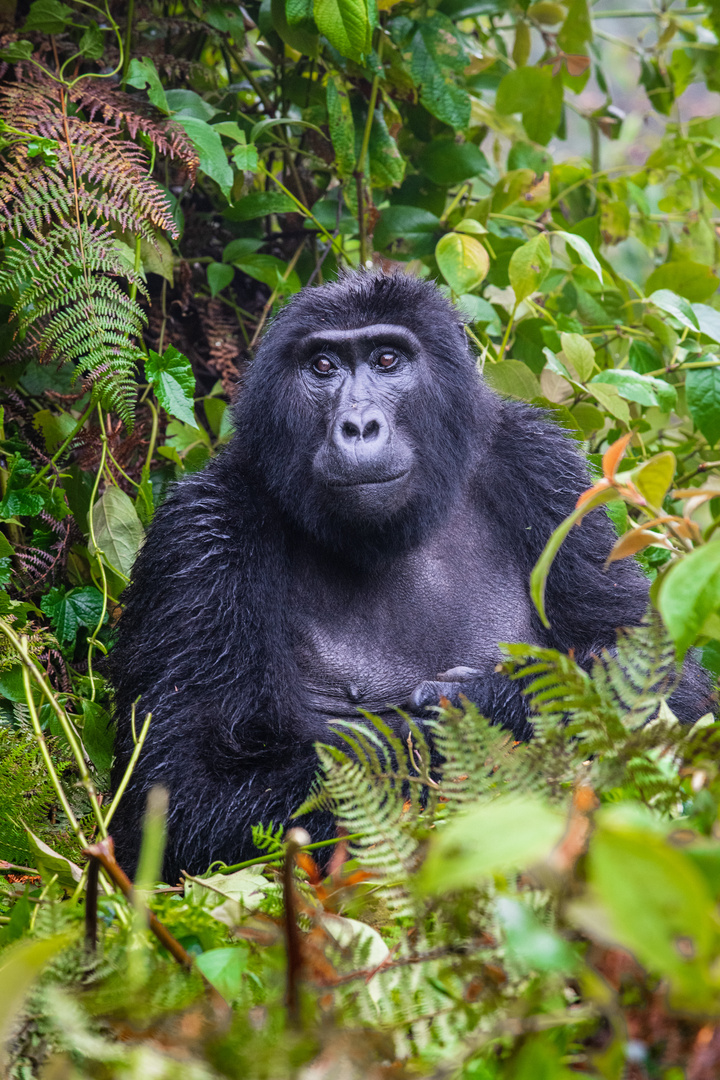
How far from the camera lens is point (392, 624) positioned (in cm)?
286

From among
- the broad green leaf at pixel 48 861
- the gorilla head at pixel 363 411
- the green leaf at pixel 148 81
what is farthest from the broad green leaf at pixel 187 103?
the broad green leaf at pixel 48 861

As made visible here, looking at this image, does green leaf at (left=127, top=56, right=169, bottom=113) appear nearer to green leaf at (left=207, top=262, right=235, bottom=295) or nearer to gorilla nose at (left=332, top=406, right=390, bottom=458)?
green leaf at (left=207, top=262, right=235, bottom=295)

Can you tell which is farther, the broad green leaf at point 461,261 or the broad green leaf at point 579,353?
the broad green leaf at point 461,261

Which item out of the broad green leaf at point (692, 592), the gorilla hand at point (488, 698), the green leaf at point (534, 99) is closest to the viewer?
the broad green leaf at point (692, 592)

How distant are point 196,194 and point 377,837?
355 centimetres

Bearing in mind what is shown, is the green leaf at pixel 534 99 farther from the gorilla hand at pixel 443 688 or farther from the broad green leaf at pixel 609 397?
the gorilla hand at pixel 443 688

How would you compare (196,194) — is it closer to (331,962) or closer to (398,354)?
(398,354)

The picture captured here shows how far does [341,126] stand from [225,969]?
329 centimetres

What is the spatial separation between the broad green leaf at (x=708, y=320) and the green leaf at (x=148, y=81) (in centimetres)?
178

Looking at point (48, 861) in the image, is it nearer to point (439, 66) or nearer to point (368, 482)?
point (368, 482)

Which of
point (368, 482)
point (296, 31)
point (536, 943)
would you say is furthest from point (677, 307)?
point (536, 943)

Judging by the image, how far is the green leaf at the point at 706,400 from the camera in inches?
122

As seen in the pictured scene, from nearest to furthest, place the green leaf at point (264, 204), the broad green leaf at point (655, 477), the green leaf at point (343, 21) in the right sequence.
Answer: the broad green leaf at point (655, 477), the green leaf at point (343, 21), the green leaf at point (264, 204)

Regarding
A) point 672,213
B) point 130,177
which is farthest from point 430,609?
point 672,213
